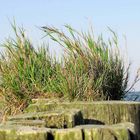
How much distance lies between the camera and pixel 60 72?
25.5 feet

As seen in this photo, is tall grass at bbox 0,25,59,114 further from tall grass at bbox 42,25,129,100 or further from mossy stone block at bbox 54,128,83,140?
mossy stone block at bbox 54,128,83,140

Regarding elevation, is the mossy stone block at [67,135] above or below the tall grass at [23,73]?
below

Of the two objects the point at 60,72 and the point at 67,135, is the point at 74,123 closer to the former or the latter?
the point at 67,135

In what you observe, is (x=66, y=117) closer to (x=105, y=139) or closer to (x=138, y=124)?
(x=105, y=139)

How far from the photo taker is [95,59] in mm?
8227

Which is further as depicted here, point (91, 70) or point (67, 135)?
point (91, 70)

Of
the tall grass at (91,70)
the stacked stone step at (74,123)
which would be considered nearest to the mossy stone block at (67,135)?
the stacked stone step at (74,123)

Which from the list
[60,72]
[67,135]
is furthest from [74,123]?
[60,72]

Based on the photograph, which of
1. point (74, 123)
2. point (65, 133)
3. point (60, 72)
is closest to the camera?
point (65, 133)

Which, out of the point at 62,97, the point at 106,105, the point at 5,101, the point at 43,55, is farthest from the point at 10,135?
the point at 43,55

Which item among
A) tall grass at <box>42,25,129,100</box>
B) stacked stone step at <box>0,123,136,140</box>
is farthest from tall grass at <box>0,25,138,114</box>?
stacked stone step at <box>0,123,136,140</box>

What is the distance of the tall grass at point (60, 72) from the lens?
7.56 m

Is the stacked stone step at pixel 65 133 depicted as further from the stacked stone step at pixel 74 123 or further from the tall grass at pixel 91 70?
the tall grass at pixel 91 70

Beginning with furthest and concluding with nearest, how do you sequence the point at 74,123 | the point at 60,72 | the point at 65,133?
the point at 60,72, the point at 74,123, the point at 65,133
